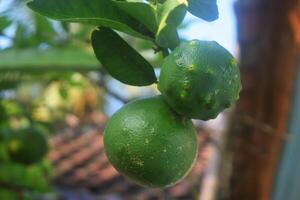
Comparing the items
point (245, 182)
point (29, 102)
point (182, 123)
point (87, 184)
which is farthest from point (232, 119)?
point (87, 184)

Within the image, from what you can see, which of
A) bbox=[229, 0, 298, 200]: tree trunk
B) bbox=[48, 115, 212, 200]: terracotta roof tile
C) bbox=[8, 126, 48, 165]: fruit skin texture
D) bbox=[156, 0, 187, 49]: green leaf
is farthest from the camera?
bbox=[48, 115, 212, 200]: terracotta roof tile

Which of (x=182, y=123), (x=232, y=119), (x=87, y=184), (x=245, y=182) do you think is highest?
(x=182, y=123)

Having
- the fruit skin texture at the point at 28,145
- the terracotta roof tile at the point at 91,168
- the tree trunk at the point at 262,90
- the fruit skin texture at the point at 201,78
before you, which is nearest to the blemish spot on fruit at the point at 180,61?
the fruit skin texture at the point at 201,78

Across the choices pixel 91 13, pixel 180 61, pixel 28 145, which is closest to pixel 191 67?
pixel 180 61

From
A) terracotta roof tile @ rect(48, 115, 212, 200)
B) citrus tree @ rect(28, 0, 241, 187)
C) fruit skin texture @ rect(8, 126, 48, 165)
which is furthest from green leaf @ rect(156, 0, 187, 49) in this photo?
terracotta roof tile @ rect(48, 115, 212, 200)

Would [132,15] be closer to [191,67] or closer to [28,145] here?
[191,67]

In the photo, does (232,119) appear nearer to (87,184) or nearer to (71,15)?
(71,15)

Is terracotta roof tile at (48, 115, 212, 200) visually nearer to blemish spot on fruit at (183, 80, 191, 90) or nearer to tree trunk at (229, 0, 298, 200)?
tree trunk at (229, 0, 298, 200)
